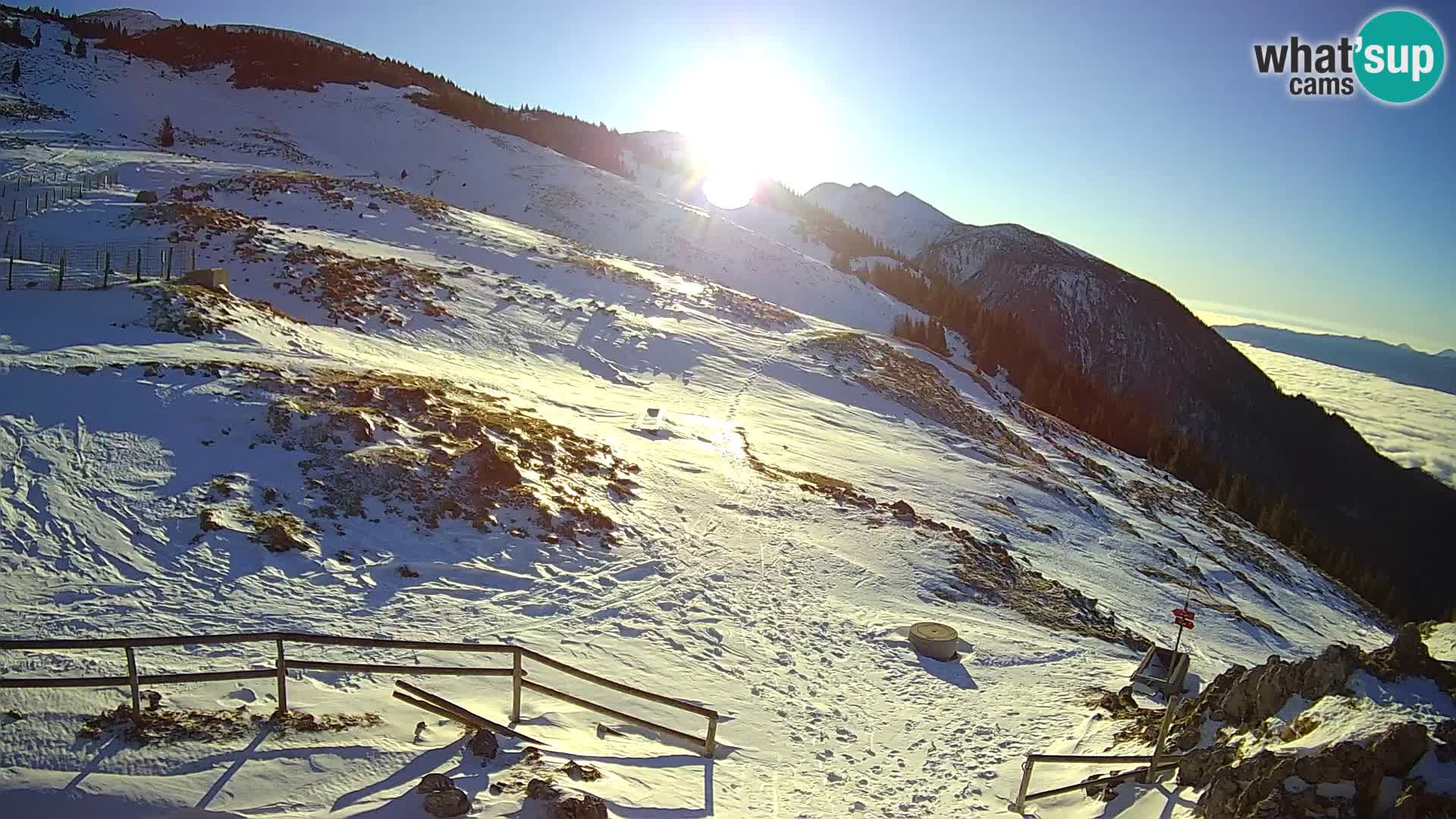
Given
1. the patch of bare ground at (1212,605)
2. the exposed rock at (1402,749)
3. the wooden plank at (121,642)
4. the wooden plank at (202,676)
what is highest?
the exposed rock at (1402,749)

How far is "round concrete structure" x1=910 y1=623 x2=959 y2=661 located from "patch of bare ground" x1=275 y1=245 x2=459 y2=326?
1892 cm

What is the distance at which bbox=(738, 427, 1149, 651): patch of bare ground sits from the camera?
56.1ft

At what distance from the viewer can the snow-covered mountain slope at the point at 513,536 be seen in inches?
320

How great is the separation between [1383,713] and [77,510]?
1635 centimetres

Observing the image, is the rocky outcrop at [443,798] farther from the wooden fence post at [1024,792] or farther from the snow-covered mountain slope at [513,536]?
the wooden fence post at [1024,792]

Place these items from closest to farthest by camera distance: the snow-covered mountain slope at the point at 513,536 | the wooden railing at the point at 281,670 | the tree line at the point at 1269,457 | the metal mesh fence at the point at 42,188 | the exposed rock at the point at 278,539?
the wooden railing at the point at 281,670, the snow-covered mountain slope at the point at 513,536, the exposed rock at the point at 278,539, the metal mesh fence at the point at 42,188, the tree line at the point at 1269,457

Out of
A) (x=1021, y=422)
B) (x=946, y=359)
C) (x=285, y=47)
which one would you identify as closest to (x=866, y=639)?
(x=1021, y=422)

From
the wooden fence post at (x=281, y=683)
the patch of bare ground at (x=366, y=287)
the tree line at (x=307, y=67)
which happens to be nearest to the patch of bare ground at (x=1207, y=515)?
the patch of bare ground at (x=366, y=287)

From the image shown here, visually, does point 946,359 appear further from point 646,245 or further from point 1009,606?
point 1009,606

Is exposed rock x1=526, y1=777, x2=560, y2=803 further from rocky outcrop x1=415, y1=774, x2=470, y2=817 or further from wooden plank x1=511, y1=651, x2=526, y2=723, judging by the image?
wooden plank x1=511, y1=651, x2=526, y2=723

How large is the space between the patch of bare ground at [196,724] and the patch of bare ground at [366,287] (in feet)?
58.2

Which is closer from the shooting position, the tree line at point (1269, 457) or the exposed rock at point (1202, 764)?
the exposed rock at point (1202, 764)

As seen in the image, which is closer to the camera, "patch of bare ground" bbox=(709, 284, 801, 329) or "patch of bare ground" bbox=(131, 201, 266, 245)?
"patch of bare ground" bbox=(131, 201, 266, 245)

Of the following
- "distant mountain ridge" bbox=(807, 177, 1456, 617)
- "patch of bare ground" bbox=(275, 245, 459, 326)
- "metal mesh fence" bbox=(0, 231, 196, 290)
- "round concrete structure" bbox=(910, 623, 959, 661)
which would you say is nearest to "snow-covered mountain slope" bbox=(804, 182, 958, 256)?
"distant mountain ridge" bbox=(807, 177, 1456, 617)
